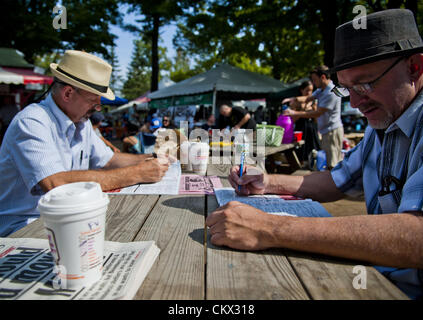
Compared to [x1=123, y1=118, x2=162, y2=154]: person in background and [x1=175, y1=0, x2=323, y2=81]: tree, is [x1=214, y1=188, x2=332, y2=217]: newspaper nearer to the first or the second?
[x1=123, y1=118, x2=162, y2=154]: person in background

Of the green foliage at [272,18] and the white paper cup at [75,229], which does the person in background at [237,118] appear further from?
the white paper cup at [75,229]

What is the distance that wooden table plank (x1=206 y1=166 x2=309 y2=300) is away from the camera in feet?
2.27

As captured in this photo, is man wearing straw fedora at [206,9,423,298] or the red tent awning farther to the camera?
the red tent awning

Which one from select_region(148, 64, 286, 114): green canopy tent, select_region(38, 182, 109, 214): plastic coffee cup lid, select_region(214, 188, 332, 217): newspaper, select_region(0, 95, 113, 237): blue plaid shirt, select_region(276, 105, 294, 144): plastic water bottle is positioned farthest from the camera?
select_region(148, 64, 286, 114): green canopy tent

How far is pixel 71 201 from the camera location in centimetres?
62

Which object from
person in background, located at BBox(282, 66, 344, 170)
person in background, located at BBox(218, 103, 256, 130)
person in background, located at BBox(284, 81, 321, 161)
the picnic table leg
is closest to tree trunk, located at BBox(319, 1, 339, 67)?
person in background, located at BBox(284, 81, 321, 161)

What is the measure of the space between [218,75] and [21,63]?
8662mm

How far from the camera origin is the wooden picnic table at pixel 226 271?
0.69 m

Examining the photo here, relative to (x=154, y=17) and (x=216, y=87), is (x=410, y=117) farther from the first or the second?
(x=154, y=17)

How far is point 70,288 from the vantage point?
68 cm

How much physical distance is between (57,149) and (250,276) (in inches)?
59.4

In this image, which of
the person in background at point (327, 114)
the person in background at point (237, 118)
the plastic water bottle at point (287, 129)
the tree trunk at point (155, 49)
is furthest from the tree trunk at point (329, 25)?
the tree trunk at point (155, 49)

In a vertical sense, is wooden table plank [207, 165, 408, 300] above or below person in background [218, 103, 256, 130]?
below

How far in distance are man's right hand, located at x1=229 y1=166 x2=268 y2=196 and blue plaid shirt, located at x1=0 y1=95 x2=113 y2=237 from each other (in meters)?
1.03
